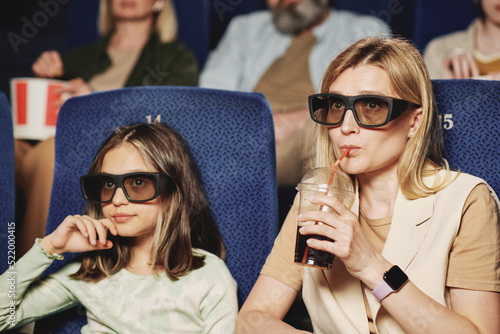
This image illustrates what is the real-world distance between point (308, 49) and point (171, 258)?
70.4 inches

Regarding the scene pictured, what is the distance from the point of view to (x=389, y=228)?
1297 mm

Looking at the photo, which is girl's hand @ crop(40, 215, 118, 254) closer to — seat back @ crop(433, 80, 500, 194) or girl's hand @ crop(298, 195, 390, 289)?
girl's hand @ crop(298, 195, 390, 289)

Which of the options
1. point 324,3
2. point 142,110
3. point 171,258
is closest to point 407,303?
point 171,258

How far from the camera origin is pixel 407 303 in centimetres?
111

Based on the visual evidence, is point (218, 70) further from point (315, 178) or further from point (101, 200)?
point (315, 178)

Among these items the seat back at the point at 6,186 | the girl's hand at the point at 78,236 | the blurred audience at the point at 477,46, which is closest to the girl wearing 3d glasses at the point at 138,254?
the girl's hand at the point at 78,236

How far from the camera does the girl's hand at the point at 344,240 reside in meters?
1.11

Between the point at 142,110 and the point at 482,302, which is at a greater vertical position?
the point at 142,110

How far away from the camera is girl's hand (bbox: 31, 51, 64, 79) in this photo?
3.05 metres

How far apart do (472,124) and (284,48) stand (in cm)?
171

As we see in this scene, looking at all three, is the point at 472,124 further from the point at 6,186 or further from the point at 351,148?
the point at 6,186

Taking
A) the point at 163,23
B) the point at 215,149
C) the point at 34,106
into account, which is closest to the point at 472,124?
the point at 215,149

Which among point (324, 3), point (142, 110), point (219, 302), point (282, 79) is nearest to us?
point (219, 302)

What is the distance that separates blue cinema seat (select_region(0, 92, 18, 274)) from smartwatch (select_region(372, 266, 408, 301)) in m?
1.07
